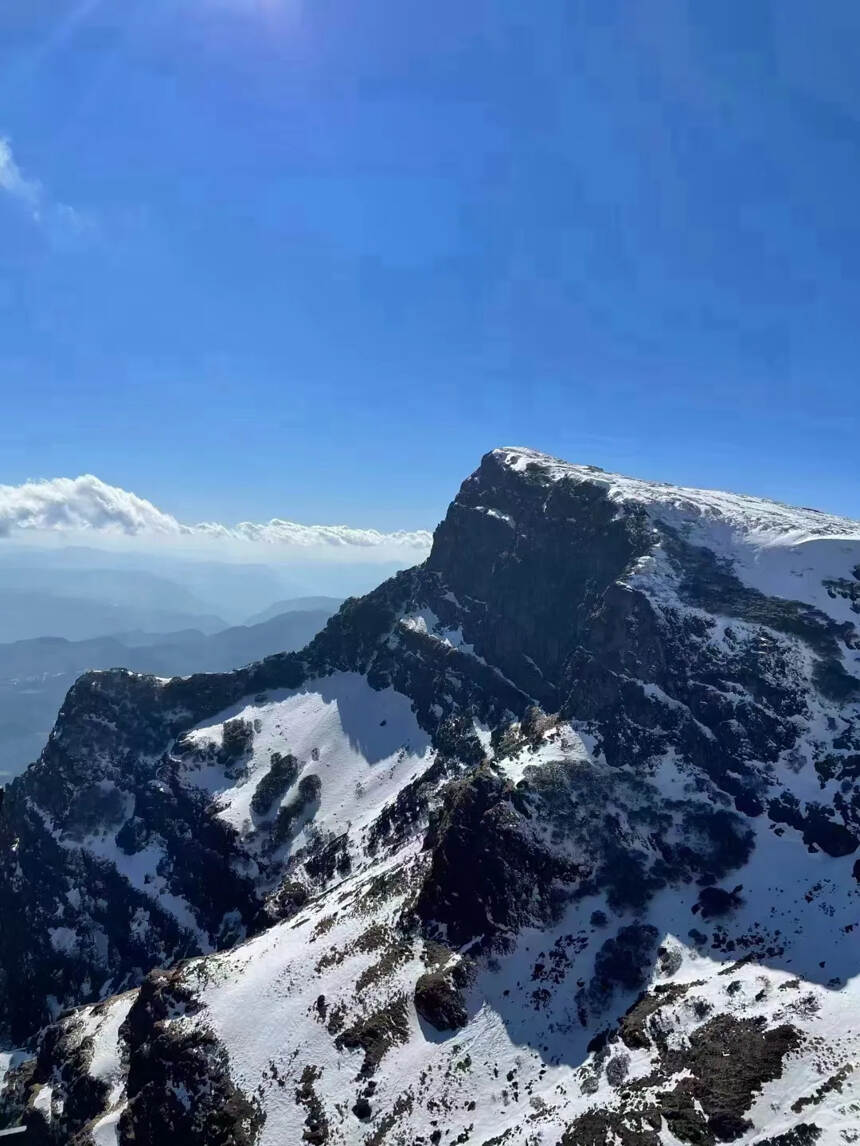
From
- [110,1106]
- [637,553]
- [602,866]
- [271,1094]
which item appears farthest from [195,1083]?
[637,553]

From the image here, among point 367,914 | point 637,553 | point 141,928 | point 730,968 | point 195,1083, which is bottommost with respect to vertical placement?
point 141,928

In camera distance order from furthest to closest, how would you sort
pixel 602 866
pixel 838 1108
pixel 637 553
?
pixel 637 553 < pixel 602 866 < pixel 838 1108

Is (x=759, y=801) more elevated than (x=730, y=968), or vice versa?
(x=759, y=801)

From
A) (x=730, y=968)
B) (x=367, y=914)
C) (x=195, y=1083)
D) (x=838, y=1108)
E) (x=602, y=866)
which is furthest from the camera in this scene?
(x=367, y=914)

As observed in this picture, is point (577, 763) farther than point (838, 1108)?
Yes

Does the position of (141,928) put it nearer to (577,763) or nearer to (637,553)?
(577,763)

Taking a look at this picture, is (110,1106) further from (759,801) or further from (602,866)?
(759,801)

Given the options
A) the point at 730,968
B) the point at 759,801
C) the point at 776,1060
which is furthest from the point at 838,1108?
the point at 759,801
